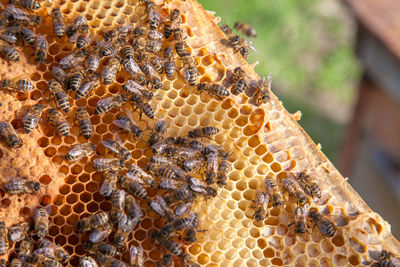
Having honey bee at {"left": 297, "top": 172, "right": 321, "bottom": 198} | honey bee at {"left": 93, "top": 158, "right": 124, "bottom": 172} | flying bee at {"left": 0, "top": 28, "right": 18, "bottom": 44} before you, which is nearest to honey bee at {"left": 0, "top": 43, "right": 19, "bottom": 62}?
flying bee at {"left": 0, "top": 28, "right": 18, "bottom": 44}

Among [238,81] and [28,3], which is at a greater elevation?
[238,81]

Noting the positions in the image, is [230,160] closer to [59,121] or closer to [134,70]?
[134,70]

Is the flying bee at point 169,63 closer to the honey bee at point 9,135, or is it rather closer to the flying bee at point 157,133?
the flying bee at point 157,133

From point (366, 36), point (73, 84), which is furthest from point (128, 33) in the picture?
point (366, 36)

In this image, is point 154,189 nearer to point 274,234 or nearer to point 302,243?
→ point 274,234

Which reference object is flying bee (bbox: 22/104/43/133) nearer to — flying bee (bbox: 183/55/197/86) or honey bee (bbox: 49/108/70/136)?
honey bee (bbox: 49/108/70/136)

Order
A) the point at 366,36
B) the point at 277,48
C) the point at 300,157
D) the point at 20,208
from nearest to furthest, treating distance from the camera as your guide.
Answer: the point at 20,208, the point at 300,157, the point at 366,36, the point at 277,48

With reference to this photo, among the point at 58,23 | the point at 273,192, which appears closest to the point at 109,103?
the point at 58,23
